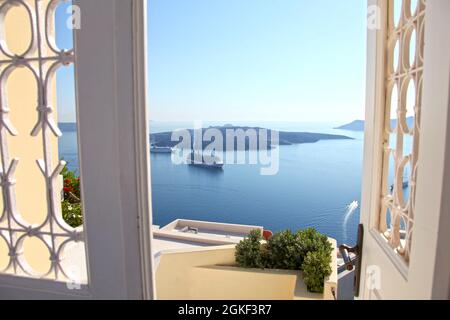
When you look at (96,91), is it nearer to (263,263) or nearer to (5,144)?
(5,144)

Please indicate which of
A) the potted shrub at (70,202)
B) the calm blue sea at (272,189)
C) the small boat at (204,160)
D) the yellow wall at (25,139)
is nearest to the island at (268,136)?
the calm blue sea at (272,189)

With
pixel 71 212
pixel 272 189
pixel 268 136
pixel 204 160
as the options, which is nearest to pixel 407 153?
pixel 71 212

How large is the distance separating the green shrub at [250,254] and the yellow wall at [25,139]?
2292 mm

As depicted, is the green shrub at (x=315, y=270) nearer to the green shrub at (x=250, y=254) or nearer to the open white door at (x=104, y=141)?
the green shrub at (x=250, y=254)

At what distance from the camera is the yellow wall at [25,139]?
1.44 meters

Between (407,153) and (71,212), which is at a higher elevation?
(407,153)

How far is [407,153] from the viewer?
0.83m

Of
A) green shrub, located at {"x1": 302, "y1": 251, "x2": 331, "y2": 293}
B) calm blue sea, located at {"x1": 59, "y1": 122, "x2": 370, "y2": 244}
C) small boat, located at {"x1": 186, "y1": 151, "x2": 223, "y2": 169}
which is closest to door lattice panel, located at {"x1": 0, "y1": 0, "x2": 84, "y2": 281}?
green shrub, located at {"x1": 302, "y1": 251, "x2": 331, "y2": 293}

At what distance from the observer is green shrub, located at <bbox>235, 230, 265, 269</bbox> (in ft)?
11.7

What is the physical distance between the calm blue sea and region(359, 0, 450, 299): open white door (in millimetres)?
7897

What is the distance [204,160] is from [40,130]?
10409mm

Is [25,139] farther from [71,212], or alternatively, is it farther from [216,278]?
[216,278]
